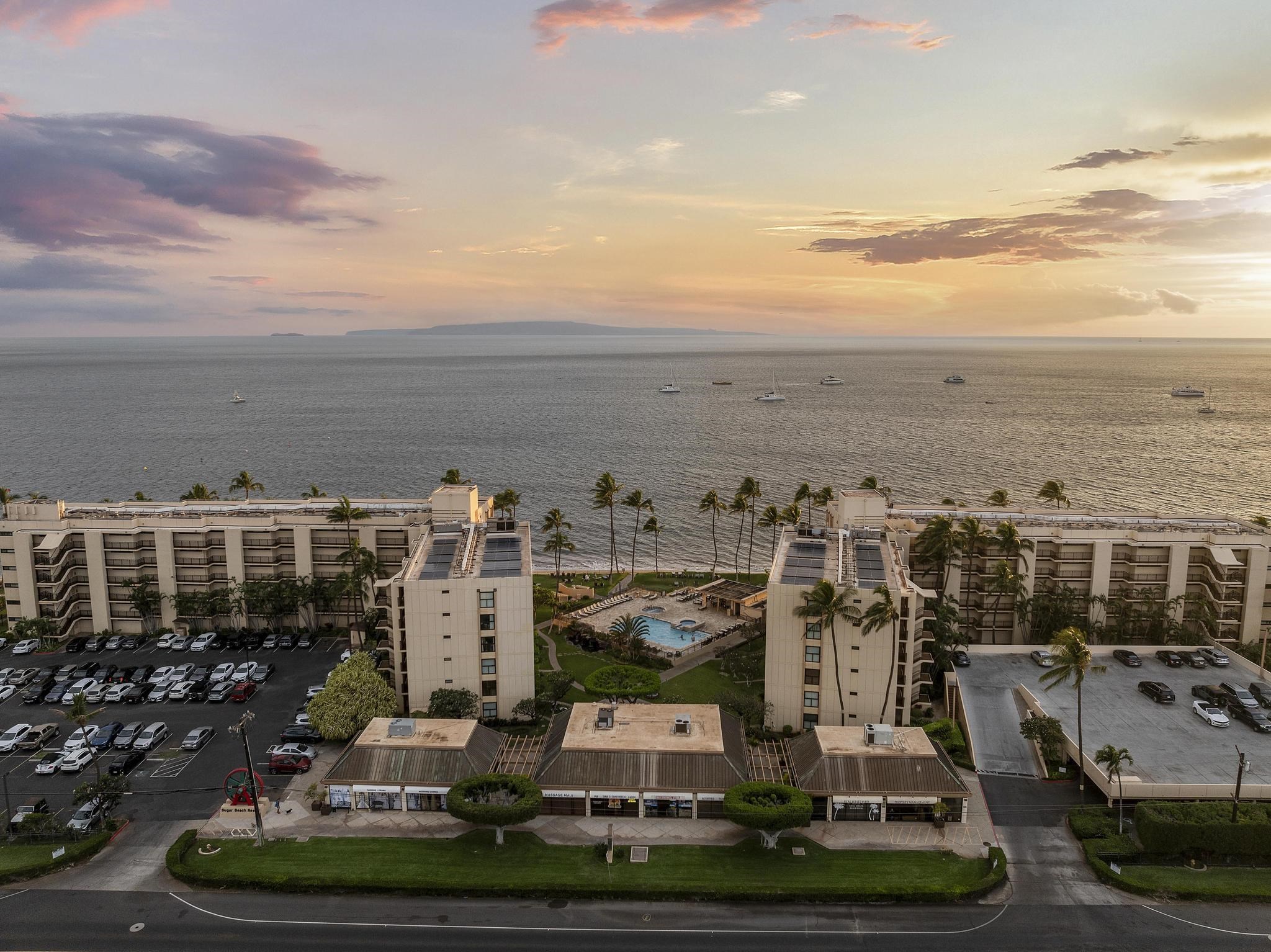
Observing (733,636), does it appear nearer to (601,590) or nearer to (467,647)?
(601,590)

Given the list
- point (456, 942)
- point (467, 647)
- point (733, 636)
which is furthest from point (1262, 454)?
point (456, 942)

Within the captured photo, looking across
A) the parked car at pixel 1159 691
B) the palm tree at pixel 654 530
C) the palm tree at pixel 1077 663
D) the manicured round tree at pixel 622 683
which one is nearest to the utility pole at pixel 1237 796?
the palm tree at pixel 1077 663

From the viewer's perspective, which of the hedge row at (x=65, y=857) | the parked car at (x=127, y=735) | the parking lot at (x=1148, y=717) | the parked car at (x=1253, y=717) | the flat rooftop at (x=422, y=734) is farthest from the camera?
the parked car at (x=127, y=735)

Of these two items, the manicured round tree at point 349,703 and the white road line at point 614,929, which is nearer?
the white road line at point 614,929

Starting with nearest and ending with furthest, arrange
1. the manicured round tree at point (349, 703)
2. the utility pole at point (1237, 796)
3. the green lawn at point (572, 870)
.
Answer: the green lawn at point (572, 870)
the utility pole at point (1237, 796)
the manicured round tree at point (349, 703)

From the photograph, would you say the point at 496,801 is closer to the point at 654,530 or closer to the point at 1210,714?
the point at 1210,714

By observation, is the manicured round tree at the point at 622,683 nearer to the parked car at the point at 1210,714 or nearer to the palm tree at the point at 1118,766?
A: the palm tree at the point at 1118,766

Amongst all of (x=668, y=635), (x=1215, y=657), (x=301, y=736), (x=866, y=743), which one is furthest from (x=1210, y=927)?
(x=301, y=736)
